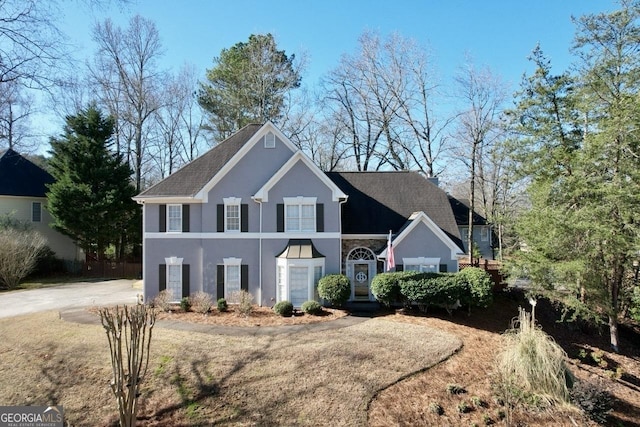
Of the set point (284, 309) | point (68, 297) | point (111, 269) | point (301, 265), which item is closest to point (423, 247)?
point (301, 265)

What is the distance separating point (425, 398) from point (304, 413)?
3146 millimetres

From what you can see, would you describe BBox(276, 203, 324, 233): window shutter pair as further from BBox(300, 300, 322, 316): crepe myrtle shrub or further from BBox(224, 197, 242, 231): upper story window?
BBox(300, 300, 322, 316): crepe myrtle shrub

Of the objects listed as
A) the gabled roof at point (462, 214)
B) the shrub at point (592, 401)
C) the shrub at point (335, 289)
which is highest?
the gabled roof at point (462, 214)

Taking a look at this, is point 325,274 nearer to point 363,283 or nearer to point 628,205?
point 363,283

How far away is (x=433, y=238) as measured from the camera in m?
16.6

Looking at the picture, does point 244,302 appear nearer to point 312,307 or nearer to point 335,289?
point 312,307

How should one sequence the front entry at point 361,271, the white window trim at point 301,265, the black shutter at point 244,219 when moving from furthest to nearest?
the front entry at point 361,271 → the black shutter at point 244,219 → the white window trim at point 301,265

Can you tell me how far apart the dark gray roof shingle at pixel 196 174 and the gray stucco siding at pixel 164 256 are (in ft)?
7.34

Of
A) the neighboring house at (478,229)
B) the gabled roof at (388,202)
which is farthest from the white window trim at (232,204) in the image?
the neighboring house at (478,229)

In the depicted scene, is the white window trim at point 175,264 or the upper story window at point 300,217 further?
the white window trim at point 175,264

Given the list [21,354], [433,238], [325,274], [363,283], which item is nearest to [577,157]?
[433,238]

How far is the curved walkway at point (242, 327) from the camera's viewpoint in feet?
41.6

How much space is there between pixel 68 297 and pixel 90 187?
10.3 metres

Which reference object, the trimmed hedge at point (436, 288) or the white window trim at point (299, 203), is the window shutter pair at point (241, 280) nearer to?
the white window trim at point (299, 203)
